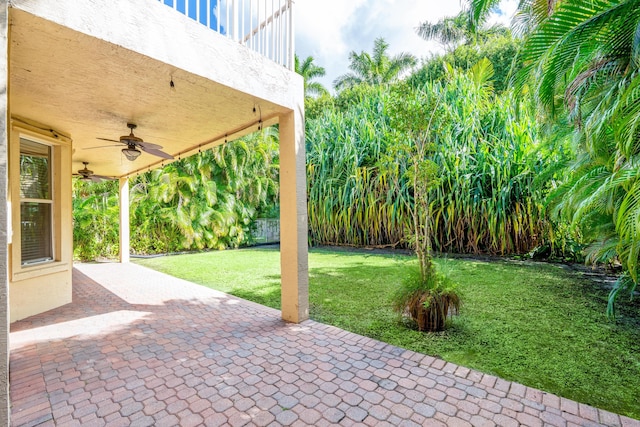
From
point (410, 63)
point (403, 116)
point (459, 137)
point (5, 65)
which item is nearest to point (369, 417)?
point (403, 116)

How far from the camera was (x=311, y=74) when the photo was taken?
878 inches

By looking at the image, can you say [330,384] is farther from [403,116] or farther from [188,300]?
[188,300]

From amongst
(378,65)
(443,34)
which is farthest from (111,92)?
(443,34)

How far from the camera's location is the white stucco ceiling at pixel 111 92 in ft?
7.42

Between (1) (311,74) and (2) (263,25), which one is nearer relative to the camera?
(2) (263,25)

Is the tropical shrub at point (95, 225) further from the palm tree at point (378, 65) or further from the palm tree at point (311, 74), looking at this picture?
the palm tree at point (378, 65)

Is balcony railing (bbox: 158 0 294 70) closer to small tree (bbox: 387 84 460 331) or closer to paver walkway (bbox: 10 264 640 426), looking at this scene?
small tree (bbox: 387 84 460 331)

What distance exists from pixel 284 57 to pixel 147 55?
1.77 meters

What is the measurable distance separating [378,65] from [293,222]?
23.2 m

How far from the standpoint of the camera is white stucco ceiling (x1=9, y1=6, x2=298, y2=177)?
7.42 ft

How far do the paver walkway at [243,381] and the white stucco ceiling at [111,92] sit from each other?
265 centimetres

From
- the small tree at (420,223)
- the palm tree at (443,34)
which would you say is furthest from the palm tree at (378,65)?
the small tree at (420,223)

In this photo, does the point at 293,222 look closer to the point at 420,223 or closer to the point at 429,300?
the point at 420,223

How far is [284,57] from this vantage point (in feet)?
12.3
